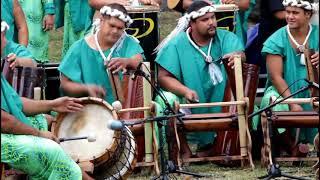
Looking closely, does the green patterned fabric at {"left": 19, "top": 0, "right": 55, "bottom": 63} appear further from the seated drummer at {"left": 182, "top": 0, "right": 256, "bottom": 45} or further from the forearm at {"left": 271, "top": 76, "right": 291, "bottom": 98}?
the forearm at {"left": 271, "top": 76, "right": 291, "bottom": 98}

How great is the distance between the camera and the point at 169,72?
8.03 m

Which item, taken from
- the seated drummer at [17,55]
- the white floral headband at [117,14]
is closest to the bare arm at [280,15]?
the white floral headband at [117,14]

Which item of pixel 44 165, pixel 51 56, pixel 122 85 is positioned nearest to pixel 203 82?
pixel 122 85

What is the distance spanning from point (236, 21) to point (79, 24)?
146 centimetres

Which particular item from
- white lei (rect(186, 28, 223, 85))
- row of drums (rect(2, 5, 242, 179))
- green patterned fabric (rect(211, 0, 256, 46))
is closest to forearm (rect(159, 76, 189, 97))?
white lei (rect(186, 28, 223, 85))

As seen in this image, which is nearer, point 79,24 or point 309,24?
point 309,24

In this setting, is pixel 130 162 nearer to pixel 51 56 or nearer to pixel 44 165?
pixel 44 165

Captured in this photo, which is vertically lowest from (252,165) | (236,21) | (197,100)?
(252,165)

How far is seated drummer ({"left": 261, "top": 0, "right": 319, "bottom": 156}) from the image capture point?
797cm

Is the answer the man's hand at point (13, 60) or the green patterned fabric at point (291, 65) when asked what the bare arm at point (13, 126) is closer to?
the man's hand at point (13, 60)

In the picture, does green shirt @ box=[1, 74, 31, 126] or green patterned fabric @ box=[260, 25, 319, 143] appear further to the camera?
green patterned fabric @ box=[260, 25, 319, 143]

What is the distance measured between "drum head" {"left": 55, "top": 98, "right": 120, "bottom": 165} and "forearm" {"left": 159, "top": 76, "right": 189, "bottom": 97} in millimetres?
1313

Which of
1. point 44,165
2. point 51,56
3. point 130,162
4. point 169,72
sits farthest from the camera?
point 51,56

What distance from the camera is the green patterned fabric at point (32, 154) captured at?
19.4ft
